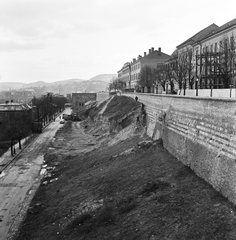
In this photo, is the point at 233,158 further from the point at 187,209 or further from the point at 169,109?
the point at 169,109

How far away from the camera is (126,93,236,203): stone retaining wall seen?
1347 centimetres

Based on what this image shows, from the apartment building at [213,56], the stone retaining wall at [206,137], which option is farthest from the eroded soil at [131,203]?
the apartment building at [213,56]

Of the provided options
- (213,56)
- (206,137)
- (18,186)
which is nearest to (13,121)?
(18,186)

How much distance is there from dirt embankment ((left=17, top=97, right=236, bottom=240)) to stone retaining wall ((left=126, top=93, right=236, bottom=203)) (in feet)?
2.24

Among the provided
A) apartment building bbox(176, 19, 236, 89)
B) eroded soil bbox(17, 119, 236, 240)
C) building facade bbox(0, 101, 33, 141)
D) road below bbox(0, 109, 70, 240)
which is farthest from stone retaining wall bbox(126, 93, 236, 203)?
building facade bbox(0, 101, 33, 141)

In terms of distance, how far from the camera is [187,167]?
58.9 ft

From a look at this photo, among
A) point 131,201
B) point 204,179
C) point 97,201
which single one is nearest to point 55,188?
point 97,201

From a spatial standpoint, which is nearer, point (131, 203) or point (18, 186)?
point (131, 203)

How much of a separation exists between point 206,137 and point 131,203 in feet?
18.9

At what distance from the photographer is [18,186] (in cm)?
2448

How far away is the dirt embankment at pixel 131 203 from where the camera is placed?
40.3ft

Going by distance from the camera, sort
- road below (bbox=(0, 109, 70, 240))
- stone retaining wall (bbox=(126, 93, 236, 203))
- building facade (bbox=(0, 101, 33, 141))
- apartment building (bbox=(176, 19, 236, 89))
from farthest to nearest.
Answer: building facade (bbox=(0, 101, 33, 141))
apartment building (bbox=(176, 19, 236, 89))
road below (bbox=(0, 109, 70, 240))
stone retaining wall (bbox=(126, 93, 236, 203))

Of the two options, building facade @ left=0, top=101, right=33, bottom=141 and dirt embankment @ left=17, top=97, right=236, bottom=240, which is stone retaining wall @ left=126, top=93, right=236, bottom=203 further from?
building facade @ left=0, top=101, right=33, bottom=141

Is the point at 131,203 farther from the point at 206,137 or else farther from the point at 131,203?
the point at 206,137
